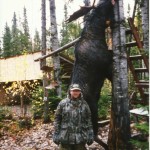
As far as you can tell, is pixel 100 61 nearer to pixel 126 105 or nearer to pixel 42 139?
pixel 126 105

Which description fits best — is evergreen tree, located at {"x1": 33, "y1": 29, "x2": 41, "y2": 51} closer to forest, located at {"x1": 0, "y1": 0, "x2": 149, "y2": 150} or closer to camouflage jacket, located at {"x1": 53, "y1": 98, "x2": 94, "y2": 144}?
forest, located at {"x1": 0, "y1": 0, "x2": 149, "y2": 150}

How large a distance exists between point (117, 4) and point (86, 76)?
1640 millimetres

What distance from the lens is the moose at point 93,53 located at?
6.55 m

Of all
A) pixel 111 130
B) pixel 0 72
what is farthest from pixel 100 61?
pixel 0 72

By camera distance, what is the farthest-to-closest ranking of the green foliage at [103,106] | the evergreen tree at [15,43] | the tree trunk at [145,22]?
1. the evergreen tree at [15,43]
2. the green foliage at [103,106]
3. the tree trunk at [145,22]

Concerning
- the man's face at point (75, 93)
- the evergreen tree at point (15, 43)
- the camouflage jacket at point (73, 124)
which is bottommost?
the camouflage jacket at point (73, 124)

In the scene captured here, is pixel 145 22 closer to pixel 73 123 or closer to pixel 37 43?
pixel 73 123

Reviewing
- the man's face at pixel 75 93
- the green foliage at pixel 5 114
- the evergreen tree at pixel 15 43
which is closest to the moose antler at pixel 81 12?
the man's face at pixel 75 93

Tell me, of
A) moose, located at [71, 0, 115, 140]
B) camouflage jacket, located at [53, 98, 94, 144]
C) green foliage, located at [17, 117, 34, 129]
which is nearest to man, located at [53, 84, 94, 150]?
camouflage jacket, located at [53, 98, 94, 144]

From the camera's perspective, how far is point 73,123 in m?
5.93

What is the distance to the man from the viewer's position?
590 centimetres

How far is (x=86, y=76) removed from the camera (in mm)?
6656

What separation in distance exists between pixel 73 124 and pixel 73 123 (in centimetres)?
2

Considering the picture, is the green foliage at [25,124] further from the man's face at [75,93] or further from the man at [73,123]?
the man's face at [75,93]
